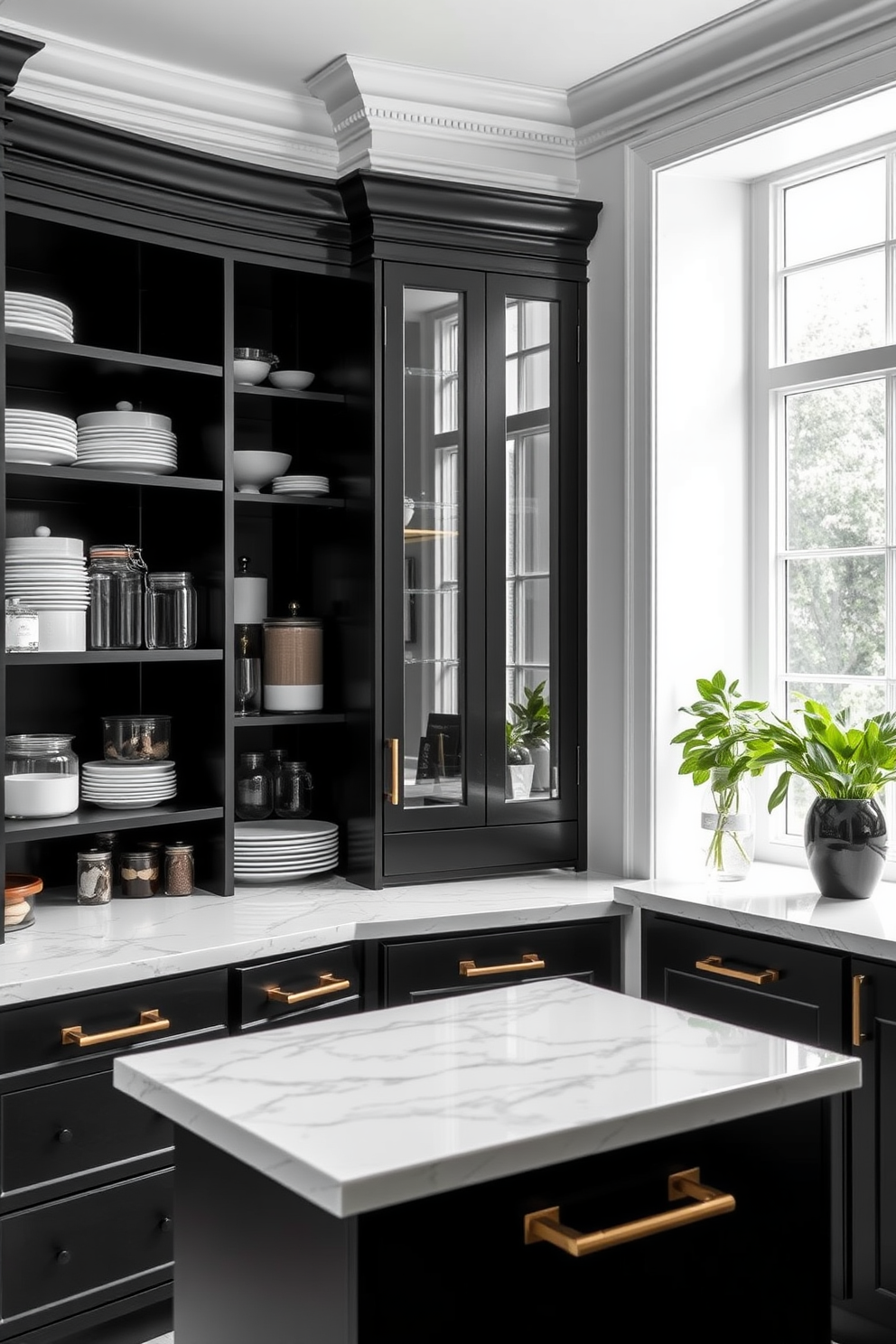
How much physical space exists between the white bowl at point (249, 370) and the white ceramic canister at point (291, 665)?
0.60 m

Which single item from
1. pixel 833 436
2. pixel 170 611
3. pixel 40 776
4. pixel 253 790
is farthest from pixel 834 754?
pixel 40 776

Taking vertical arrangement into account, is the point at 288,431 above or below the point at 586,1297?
above

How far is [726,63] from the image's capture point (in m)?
2.96

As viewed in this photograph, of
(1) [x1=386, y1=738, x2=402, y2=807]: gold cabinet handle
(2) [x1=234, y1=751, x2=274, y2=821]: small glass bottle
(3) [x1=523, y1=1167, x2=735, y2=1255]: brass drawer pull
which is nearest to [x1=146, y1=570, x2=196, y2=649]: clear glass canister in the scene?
(2) [x1=234, y1=751, x2=274, y2=821]: small glass bottle

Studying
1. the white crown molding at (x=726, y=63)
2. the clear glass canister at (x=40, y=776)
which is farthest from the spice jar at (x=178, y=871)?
the white crown molding at (x=726, y=63)

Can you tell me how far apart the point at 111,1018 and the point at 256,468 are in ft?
4.63

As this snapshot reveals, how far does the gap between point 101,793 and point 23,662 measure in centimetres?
42

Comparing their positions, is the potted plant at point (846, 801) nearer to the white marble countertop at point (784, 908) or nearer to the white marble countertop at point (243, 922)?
the white marble countertop at point (784, 908)

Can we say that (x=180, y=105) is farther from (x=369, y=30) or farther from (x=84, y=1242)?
(x=84, y=1242)

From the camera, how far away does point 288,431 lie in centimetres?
347

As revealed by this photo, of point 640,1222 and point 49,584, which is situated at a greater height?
point 49,584

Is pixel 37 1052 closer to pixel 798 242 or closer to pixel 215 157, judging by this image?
pixel 215 157

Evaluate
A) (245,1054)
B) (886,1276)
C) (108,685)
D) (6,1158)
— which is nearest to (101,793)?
(108,685)

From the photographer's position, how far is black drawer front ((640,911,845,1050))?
255 cm
